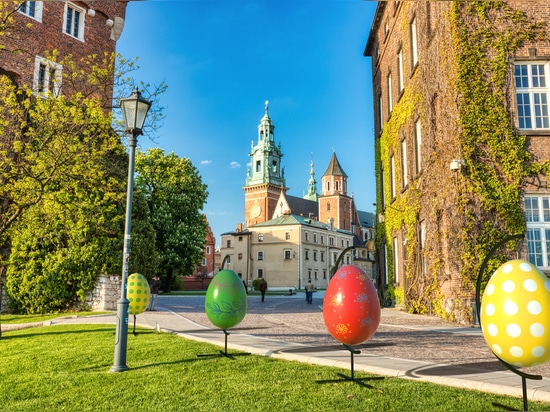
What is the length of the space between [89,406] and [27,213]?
42.4ft

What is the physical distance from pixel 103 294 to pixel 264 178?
84113mm

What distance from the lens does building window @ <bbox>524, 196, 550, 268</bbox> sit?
48.1 ft

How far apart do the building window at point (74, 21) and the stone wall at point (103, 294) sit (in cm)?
1688

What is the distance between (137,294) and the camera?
12.0 meters

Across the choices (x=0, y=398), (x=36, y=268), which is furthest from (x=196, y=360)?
(x=36, y=268)

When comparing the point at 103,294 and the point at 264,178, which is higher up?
the point at 264,178

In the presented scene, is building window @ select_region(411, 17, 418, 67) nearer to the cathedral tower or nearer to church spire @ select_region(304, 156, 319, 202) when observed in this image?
the cathedral tower

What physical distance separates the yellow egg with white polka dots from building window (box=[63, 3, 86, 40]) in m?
31.2

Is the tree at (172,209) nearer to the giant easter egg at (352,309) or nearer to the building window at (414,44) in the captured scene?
the building window at (414,44)

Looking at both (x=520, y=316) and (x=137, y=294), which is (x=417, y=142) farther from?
(x=520, y=316)

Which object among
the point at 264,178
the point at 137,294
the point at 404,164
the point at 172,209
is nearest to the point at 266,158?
the point at 264,178

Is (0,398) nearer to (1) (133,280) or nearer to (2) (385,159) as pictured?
(1) (133,280)

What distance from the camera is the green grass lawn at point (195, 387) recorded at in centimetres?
552

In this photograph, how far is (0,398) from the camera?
6457mm
